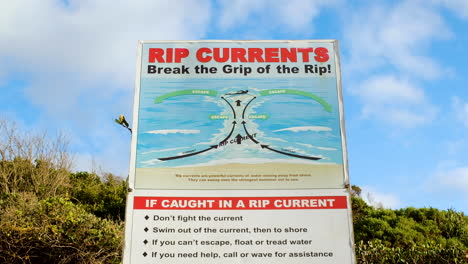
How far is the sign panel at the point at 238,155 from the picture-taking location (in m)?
3.53

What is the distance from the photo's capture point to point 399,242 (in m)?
10.4

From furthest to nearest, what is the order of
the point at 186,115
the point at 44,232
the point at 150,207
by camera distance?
the point at 44,232 → the point at 186,115 → the point at 150,207

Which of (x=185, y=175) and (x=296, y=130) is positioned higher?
(x=296, y=130)

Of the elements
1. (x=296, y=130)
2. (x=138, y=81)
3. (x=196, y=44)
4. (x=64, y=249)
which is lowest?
(x=64, y=249)

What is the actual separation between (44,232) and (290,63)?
18.6 ft

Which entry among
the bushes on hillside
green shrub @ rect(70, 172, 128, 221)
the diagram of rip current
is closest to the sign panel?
the diagram of rip current

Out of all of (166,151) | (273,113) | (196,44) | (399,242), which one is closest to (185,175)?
(166,151)

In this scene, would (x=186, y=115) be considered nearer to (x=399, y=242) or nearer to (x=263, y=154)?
(x=263, y=154)

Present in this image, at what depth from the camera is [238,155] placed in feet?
12.3

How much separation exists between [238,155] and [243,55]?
97cm

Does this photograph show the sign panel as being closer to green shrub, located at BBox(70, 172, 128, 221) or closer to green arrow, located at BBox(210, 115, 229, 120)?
green arrow, located at BBox(210, 115, 229, 120)

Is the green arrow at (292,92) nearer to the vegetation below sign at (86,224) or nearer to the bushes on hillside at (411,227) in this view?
the vegetation below sign at (86,224)

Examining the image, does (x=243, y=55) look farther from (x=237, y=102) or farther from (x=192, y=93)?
(x=192, y=93)

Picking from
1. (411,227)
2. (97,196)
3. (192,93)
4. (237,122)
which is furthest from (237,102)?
(97,196)
